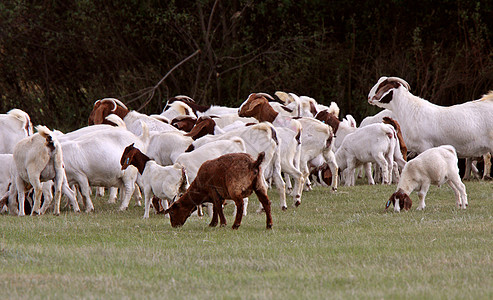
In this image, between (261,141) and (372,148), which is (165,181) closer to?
(261,141)

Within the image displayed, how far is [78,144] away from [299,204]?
347cm

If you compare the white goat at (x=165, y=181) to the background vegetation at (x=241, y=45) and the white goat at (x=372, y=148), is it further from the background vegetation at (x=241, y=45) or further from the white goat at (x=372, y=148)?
the background vegetation at (x=241, y=45)

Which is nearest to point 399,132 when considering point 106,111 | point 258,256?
point 106,111

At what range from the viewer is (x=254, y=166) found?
30.0 feet

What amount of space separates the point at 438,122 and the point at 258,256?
8797 millimetres

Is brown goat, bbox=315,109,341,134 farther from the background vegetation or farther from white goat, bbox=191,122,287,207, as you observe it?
the background vegetation

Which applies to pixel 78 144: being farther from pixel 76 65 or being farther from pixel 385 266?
pixel 76 65

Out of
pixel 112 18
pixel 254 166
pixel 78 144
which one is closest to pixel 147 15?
pixel 112 18

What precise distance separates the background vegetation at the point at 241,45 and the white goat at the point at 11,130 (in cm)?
946

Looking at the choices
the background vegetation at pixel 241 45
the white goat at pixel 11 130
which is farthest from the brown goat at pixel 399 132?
the background vegetation at pixel 241 45

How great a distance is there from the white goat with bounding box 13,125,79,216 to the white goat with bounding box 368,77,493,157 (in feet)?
22.2

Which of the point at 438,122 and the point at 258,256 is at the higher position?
the point at 438,122

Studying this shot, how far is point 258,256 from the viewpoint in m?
7.63

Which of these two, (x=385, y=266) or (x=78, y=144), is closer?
(x=385, y=266)
